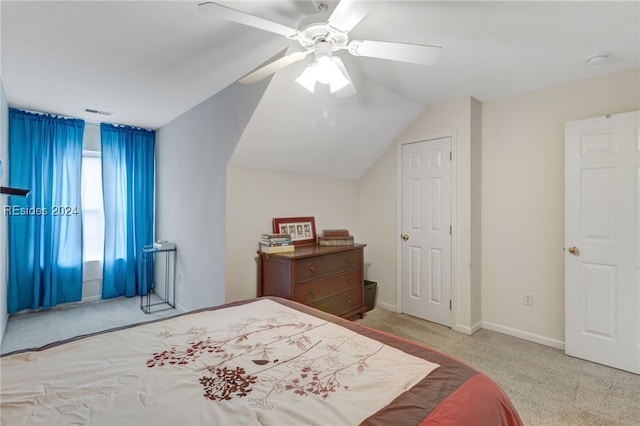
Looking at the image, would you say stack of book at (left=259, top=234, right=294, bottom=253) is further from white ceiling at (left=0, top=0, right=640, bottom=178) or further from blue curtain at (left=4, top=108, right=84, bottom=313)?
blue curtain at (left=4, top=108, right=84, bottom=313)

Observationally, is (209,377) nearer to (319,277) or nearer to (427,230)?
(319,277)

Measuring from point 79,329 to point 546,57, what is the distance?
4947 mm

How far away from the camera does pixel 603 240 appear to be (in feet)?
8.21

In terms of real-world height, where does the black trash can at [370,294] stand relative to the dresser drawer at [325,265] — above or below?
below

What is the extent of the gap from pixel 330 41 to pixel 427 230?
2467mm

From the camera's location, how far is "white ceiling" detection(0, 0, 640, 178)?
1.79 meters

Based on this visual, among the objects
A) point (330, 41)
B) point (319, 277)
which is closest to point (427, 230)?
point (319, 277)

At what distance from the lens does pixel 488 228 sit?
128 inches

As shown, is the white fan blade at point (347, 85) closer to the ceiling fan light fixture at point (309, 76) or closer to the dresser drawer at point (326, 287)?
the ceiling fan light fixture at point (309, 76)

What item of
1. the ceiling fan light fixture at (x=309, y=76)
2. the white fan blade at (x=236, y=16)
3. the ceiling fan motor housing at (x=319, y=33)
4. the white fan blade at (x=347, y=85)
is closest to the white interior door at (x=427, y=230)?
the white fan blade at (x=347, y=85)

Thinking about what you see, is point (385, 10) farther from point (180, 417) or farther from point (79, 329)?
point (79, 329)

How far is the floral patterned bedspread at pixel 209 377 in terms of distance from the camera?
849mm

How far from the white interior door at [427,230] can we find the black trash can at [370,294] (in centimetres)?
36

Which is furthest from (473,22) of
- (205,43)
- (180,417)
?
(180,417)
